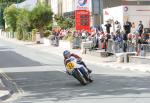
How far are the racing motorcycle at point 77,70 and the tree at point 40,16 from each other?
4551cm

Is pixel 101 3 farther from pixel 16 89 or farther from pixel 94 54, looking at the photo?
pixel 16 89

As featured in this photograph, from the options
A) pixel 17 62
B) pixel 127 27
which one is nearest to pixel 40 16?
pixel 17 62

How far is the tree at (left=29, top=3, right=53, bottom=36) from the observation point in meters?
66.0

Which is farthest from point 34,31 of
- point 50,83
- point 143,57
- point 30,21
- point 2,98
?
point 2,98

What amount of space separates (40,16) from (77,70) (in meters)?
A: 46.2

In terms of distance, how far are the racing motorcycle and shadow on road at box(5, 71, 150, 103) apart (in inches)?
11.6

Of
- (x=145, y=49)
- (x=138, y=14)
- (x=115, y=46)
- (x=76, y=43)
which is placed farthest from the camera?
(x=76, y=43)

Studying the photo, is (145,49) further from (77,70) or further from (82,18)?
(82,18)

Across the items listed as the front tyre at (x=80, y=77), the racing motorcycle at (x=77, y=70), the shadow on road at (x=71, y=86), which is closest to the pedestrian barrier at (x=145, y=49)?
the shadow on road at (x=71, y=86)

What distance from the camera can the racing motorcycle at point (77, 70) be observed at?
66.4 feet

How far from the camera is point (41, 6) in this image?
220 ft

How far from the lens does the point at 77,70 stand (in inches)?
800

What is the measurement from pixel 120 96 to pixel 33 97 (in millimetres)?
3003

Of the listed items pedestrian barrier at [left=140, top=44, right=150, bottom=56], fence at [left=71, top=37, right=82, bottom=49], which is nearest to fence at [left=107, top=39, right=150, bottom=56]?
pedestrian barrier at [left=140, top=44, right=150, bottom=56]
